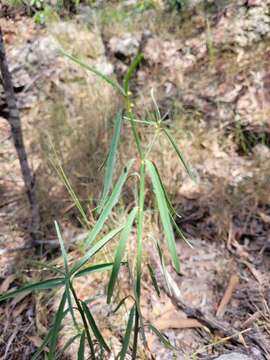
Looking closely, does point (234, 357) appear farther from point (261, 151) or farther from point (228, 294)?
point (261, 151)

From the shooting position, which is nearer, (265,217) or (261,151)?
(265,217)

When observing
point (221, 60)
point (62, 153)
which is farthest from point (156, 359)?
point (221, 60)

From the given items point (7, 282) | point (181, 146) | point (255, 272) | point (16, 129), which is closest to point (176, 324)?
point (255, 272)

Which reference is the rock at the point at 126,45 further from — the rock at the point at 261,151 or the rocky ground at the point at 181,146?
the rock at the point at 261,151

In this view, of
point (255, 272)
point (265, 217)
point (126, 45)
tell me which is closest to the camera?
point (255, 272)

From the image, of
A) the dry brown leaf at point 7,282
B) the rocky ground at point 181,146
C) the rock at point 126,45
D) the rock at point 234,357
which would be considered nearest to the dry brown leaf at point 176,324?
the rocky ground at point 181,146

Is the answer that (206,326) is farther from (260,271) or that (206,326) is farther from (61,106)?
(61,106)

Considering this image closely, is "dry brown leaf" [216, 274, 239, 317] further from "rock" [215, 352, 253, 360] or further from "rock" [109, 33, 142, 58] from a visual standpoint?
"rock" [109, 33, 142, 58]
